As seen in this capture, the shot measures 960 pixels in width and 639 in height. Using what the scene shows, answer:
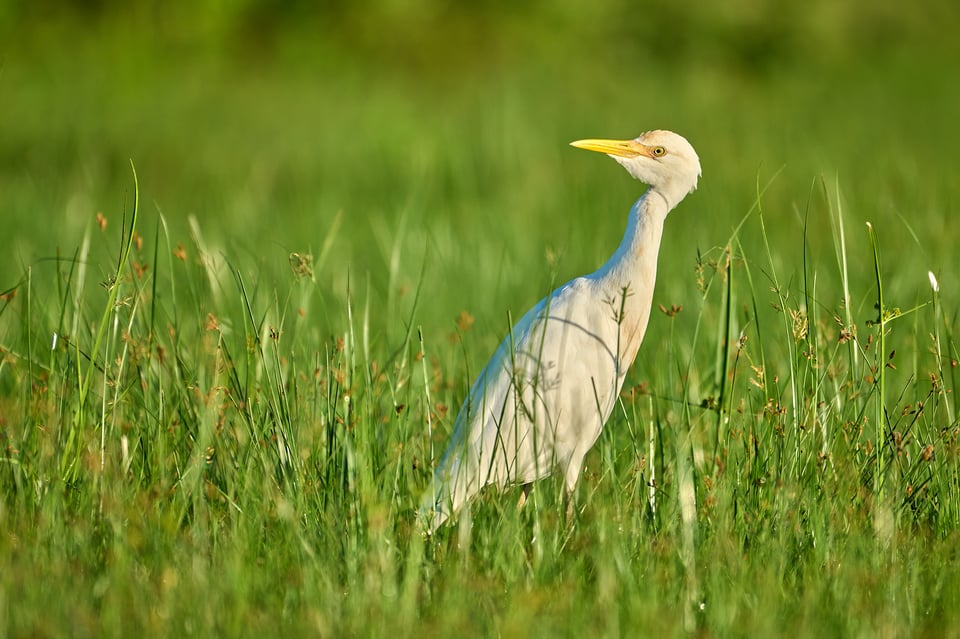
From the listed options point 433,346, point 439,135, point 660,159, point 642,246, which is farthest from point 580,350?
point 439,135

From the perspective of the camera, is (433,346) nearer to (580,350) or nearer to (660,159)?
(580,350)

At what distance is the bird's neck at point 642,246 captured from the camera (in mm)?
3262

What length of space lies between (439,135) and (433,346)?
196 inches

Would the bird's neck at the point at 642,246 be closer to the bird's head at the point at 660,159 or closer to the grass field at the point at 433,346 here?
the bird's head at the point at 660,159

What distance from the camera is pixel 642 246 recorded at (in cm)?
325

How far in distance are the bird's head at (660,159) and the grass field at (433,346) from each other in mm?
298

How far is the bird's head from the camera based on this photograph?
3.21 metres

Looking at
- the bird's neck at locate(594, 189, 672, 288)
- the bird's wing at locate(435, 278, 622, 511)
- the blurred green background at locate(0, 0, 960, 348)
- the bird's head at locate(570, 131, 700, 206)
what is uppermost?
the blurred green background at locate(0, 0, 960, 348)

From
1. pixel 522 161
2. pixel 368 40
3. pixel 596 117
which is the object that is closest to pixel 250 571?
pixel 522 161

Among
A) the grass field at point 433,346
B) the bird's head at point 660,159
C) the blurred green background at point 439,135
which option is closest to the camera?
the grass field at point 433,346

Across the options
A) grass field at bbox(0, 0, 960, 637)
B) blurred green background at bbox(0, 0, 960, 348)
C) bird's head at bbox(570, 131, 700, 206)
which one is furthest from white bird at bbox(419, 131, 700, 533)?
blurred green background at bbox(0, 0, 960, 348)

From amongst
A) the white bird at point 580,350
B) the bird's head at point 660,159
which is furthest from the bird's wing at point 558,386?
the bird's head at point 660,159

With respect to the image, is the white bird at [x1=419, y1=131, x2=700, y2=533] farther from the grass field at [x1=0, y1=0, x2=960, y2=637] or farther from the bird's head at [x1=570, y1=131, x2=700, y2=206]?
the grass field at [x1=0, y1=0, x2=960, y2=637]

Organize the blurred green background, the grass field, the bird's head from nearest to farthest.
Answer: the grass field < the bird's head < the blurred green background
